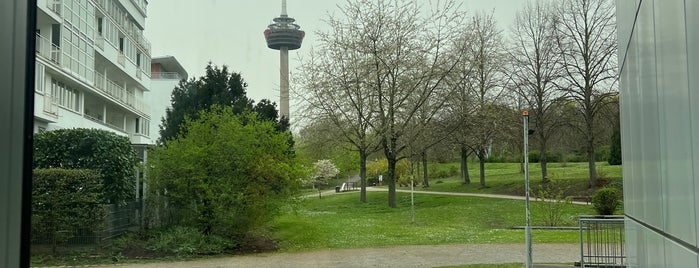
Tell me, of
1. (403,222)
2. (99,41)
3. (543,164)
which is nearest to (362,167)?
(403,222)

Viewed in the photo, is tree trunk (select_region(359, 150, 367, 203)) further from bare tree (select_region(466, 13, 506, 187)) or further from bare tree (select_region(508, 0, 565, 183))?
bare tree (select_region(508, 0, 565, 183))

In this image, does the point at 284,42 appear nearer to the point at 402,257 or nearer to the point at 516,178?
the point at 516,178

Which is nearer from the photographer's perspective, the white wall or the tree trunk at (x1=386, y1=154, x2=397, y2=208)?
the white wall

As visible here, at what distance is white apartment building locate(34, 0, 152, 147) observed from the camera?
6.56 meters

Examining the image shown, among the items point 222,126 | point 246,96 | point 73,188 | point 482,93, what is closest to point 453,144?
point 482,93

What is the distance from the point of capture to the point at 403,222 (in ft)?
30.7

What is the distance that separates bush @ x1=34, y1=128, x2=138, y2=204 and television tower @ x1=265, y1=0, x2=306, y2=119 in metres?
3.15

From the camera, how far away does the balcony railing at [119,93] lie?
737 centimetres

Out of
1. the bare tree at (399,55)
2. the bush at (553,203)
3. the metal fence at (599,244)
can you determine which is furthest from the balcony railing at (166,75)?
the metal fence at (599,244)

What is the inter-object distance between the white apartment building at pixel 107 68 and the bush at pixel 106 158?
145mm

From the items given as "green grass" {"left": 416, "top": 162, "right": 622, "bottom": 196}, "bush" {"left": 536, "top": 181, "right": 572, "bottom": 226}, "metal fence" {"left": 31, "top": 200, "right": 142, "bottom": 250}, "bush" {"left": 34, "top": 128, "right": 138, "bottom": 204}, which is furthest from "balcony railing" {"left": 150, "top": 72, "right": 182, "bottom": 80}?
"bush" {"left": 536, "top": 181, "right": 572, "bottom": 226}

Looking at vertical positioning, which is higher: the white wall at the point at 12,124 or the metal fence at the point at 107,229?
the white wall at the point at 12,124

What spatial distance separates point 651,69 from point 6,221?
1.07 meters

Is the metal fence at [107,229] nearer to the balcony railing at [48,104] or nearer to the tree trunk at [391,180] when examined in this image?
the balcony railing at [48,104]
